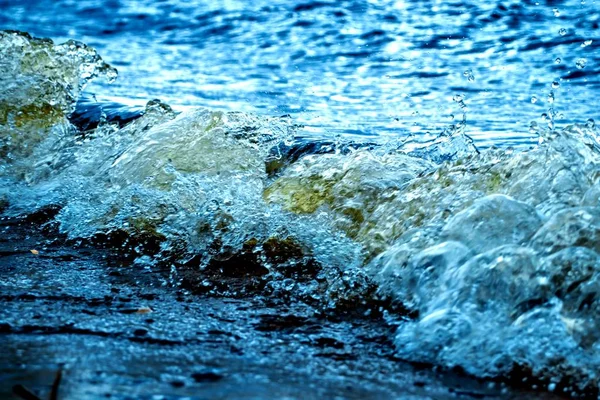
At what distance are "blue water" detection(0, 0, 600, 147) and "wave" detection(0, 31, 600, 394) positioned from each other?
1.04m

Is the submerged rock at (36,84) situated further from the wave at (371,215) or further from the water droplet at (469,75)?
the water droplet at (469,75)

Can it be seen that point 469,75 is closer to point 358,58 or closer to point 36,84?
point 358,58

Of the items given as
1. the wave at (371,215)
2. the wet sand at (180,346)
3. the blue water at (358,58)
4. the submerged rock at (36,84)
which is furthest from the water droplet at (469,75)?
the wet sand at (180,346)

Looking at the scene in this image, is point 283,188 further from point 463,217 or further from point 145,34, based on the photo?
point 145,34

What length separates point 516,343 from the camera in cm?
218

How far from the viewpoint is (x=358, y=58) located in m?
7.09

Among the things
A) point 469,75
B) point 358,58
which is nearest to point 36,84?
point 358,58

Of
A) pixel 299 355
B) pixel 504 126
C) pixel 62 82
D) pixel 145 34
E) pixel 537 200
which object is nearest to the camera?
pixel 299 355

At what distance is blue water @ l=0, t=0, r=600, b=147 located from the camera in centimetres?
560

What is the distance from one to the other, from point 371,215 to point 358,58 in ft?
12.7

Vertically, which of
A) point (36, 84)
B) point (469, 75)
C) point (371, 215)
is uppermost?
point (36, 84)

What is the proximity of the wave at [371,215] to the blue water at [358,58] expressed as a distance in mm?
1037

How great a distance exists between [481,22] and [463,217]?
16.4ft

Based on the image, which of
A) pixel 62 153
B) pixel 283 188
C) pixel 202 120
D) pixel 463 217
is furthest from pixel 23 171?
pixel 463 217
